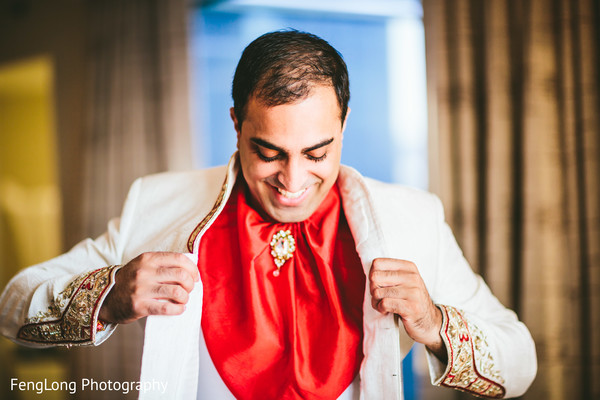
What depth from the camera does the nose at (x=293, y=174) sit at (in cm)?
116

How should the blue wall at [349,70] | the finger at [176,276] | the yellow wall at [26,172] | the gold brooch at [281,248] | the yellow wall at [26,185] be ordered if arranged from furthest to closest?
the yellow wall at [26,172]
the yellow wall at [26,185]
the blue wall at [349,70]
the gold brooch at [281,248]
the finger at [176,276]

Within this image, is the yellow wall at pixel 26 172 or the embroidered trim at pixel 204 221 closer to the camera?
the embroidered trim at pixel 204 221

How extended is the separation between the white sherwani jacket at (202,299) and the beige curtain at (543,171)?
3.77ft

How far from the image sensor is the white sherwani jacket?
1.16 m

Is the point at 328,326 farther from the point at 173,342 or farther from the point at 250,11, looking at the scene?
the point at 250,11

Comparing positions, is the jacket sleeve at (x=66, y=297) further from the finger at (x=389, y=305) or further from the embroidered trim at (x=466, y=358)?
the embroidered trim at (x=466, y=358)

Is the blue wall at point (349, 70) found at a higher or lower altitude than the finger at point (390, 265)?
higher

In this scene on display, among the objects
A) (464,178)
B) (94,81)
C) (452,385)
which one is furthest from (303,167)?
(94,81)

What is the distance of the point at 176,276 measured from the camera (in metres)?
1.07

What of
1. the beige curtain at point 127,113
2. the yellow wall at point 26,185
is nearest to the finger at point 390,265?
the beige curtain at point 127,113

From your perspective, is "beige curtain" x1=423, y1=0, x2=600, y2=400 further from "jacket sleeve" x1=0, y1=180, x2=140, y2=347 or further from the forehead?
"jacket sleeve" x1=0, y1=180, x2=140, y2=347

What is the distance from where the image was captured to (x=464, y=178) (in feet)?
8.32

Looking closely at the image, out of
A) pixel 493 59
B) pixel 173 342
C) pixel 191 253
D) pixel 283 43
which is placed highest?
pixel 493 59

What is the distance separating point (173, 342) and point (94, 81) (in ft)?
9.30
